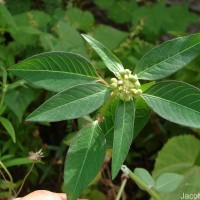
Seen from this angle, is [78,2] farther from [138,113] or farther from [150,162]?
[138,113]

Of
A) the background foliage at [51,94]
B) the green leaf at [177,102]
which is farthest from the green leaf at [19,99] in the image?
the green leaf at [177,102]

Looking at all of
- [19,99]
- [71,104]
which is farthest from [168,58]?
[19,99]

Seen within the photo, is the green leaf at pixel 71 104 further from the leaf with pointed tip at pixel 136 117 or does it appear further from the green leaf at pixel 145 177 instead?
the green leaf at pixel 145 177

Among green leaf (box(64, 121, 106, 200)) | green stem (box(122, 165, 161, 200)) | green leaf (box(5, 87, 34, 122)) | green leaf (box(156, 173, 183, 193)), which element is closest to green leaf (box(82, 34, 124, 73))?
green leaf (box(64, 121, 106, 200))

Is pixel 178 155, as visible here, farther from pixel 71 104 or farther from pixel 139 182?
pixel 71 104

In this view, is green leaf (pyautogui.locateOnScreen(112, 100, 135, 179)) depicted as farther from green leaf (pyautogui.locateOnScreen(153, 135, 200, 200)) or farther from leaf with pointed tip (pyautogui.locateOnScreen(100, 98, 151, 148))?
green leaf (pyautogui.locateOnScreen(153, 135, 200, 200))
